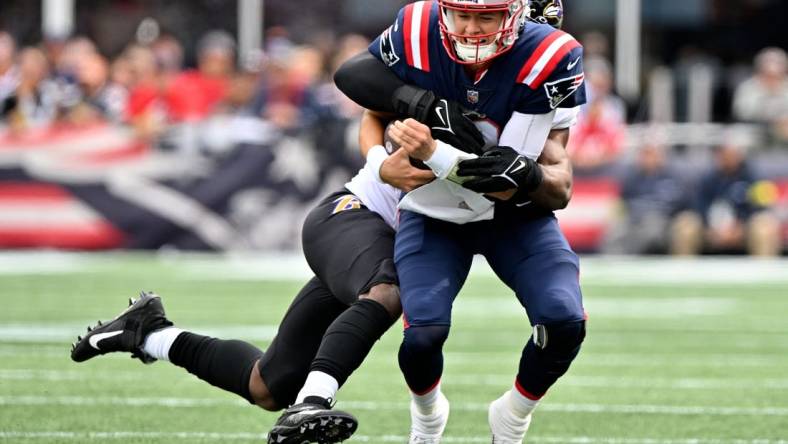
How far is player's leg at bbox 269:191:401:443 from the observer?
405 cm

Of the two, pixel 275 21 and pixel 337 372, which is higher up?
pixel 337 372

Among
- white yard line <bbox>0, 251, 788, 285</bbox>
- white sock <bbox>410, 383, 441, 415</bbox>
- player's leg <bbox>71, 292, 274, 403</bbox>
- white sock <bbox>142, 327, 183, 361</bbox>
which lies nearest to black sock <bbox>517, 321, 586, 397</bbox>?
white sock <bbox>410, 383, 441, 415</bbox>

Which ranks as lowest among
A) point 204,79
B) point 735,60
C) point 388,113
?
point 735,60

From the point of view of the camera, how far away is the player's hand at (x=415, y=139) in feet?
14.3

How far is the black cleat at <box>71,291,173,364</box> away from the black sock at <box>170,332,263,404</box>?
0.40ft

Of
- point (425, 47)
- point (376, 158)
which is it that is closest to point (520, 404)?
point (376, 158)

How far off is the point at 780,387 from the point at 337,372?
106 inches

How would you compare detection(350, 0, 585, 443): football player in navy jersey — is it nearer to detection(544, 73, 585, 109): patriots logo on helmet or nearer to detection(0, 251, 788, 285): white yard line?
detection(544, 73, 585, 109): patriots logo on helmet

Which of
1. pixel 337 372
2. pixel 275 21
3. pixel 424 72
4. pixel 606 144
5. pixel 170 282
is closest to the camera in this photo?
pixel 337 372

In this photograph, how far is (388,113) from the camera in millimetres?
4676

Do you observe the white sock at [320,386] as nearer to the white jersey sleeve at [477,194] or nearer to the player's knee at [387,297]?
the player's knee at [387,297]

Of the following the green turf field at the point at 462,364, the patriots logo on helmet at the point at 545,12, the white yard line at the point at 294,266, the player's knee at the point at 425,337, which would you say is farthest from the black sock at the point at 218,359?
the white yard line at the point at 294,266

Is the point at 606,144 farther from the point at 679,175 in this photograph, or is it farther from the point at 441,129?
the point at 441,129

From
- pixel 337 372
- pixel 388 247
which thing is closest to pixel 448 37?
pixel 388 247
